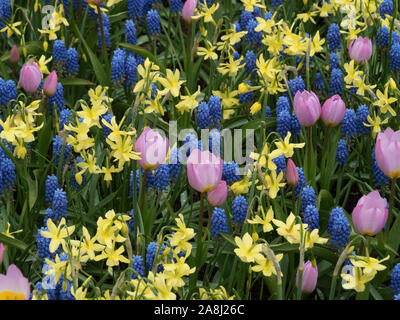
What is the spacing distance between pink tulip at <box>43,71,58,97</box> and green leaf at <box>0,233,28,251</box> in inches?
32.5

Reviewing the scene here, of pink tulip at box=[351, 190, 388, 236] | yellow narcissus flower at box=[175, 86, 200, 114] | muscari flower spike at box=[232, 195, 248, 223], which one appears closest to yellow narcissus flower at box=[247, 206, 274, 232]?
muscari flower spike at box=[232, 195, 248, 223]

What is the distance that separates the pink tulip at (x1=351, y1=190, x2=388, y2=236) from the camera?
2789mm

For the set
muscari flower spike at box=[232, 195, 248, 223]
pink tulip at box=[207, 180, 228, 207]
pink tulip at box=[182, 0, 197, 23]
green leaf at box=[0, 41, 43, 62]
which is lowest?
muscari flower spike at box=[232, 195, 248, 223]

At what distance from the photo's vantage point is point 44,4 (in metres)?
4.61

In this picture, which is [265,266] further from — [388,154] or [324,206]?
[324,206]

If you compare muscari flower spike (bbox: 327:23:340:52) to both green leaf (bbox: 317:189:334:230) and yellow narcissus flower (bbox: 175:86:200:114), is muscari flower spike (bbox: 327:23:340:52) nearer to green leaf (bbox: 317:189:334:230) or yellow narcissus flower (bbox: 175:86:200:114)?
yellow narcissus flower (bbox: 175:86:200:114)

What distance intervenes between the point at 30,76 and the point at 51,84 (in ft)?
0.37

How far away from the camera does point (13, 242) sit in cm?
310

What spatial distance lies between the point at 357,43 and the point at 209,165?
4.81 feet

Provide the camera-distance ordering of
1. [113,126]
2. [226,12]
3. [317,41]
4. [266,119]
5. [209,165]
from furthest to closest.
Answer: [226,12] < [317,41] < [266,119] < [113,126] < [209,165]

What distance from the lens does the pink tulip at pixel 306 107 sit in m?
3.30

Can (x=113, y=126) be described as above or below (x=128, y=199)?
above

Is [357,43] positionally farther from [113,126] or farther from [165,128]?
[113,126]

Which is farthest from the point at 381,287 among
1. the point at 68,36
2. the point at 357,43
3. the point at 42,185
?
the point at 68,36
